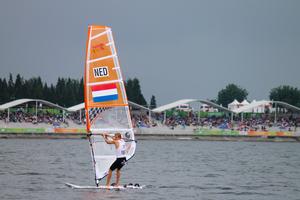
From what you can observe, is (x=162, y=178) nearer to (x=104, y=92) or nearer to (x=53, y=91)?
(x=104, y=92)

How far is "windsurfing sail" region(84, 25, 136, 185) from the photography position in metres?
25.9

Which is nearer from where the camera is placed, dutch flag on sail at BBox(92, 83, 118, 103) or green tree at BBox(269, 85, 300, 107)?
dutch flag on sail at BBox(92, 83, 118, 103)

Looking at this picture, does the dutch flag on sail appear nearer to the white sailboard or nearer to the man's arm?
the white sailboard

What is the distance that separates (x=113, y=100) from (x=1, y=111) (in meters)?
69.6

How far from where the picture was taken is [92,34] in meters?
25.8

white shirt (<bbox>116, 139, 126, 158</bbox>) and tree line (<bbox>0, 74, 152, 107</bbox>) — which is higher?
tree line (<bbox>0, 74, 152, 107</bbox>)

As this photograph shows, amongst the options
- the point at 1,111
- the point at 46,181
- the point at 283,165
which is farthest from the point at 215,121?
the point at 46,181

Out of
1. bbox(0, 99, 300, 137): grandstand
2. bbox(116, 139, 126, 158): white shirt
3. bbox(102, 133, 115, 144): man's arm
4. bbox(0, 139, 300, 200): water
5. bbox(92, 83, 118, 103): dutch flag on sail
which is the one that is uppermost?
bbox(0, 99, 300, 137): grandstand

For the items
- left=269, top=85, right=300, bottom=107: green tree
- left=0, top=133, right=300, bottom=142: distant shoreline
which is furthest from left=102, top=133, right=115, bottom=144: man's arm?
left=269, top=85, right=300, bottom=107: green tree

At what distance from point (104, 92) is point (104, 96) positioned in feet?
0.41

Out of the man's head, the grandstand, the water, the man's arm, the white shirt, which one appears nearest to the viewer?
the water

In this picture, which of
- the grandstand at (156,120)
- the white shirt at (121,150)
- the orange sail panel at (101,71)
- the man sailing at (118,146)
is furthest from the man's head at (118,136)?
the grandstand at (156,120)

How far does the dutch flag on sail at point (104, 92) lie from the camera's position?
26031 mm

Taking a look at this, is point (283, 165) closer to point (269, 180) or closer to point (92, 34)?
point (269, 180)
